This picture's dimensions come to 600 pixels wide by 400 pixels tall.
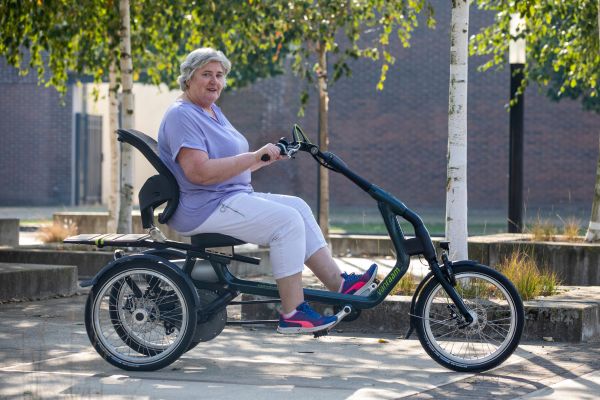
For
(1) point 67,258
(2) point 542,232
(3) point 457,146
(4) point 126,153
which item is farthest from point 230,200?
(4) point 126,153

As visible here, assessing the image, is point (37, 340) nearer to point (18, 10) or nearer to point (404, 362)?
point (404, 362)

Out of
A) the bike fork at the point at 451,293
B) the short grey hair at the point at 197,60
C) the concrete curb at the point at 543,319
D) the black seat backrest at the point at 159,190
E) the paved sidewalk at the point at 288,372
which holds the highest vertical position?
the short grey hair at the point at 197,60

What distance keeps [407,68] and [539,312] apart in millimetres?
28091

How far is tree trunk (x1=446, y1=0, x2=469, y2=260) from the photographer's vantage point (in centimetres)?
942

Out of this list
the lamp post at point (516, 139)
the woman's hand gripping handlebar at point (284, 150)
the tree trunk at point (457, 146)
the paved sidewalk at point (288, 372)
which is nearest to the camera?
the paved sidewalk at point (288, 372)

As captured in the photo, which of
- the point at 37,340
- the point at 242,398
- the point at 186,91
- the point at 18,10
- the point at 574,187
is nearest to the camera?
the point at 242,398

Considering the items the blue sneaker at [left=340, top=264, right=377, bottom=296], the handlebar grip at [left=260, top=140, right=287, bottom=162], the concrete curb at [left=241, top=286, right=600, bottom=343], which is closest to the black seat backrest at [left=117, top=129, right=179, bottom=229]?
the handlebar grip at [left=260, top=140, right=287, bottom=162]

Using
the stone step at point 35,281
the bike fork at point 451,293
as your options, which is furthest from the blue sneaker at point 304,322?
the stone step at point 35,281

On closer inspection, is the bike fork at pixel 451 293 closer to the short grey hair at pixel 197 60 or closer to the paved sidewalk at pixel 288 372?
the paved sidewalk at pixel 288 372

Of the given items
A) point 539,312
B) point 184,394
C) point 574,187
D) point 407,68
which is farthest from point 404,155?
point 184,394

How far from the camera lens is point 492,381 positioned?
6.28 metres

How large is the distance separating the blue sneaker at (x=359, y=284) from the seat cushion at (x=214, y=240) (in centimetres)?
60

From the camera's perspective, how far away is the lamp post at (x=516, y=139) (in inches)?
565

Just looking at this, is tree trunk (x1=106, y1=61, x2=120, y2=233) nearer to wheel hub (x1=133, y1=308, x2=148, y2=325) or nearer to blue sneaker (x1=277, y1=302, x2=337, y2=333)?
→ wheel hub (x1=133, y1=308, x2=148, y2=325)
